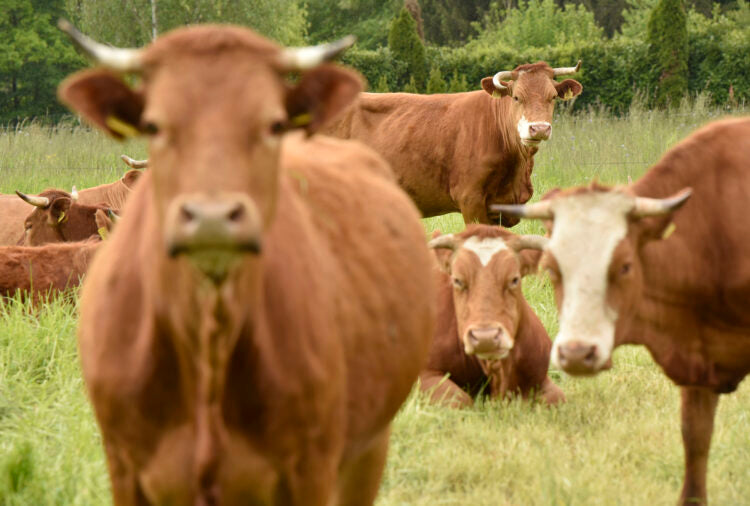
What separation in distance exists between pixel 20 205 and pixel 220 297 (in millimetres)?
9460

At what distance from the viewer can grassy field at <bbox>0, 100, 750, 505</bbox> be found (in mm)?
3992

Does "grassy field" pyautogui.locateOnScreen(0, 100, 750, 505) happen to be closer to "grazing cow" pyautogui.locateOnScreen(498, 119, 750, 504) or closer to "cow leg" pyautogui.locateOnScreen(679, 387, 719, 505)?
"cow leg" pyautogui.locateOnScreen(679, 387, 719, 505)

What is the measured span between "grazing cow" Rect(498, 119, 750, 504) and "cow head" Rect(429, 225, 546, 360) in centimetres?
138

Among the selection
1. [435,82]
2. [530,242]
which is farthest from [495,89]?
[435,82]

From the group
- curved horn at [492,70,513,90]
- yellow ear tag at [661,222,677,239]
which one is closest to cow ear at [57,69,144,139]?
yellow ear tag at [661,222,677,239]

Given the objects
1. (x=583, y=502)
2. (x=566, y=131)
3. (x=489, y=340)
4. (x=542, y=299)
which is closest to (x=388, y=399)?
(x=583, y=502)

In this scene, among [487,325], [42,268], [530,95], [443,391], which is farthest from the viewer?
[530,95]

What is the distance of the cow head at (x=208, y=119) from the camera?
1929 millimetres

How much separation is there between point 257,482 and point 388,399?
0.75 metres

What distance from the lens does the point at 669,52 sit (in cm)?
2162

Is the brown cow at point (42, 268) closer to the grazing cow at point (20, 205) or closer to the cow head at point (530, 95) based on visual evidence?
the grazing cow at point (20, 205)

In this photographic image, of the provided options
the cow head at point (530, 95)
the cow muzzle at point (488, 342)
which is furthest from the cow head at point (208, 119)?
the cow head at point (530, 95)

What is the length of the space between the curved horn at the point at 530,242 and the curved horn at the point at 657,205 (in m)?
1.91

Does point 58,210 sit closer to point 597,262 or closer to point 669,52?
→ point 597,262
